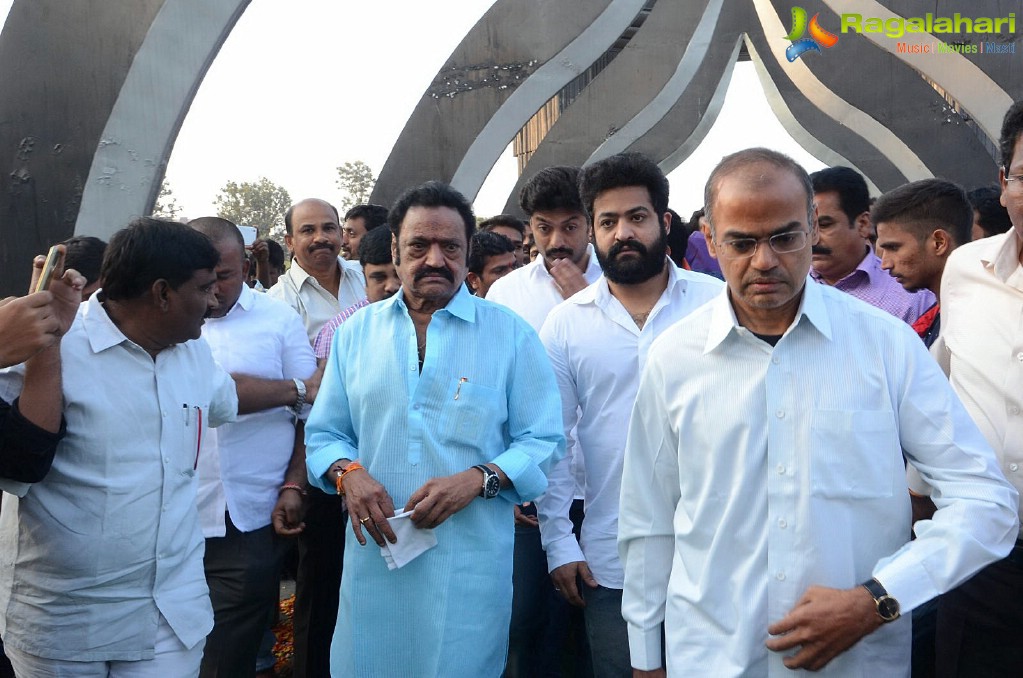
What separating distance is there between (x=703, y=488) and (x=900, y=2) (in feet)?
29.1

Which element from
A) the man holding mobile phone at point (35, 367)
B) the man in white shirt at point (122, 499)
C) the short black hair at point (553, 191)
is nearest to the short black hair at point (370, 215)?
the short black hair at point (553, 191)

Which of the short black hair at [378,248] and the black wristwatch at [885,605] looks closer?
the black wristwatch at [885,605]

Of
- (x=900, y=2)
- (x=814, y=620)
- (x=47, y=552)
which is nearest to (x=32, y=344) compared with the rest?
(x=47, y=552)

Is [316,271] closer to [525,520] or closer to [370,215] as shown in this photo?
[370,215]

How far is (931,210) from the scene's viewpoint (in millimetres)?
3898

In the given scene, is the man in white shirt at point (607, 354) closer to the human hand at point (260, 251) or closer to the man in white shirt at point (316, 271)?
the man in white shirt at point (316, 271)

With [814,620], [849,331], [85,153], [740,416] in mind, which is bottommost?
[814,620]

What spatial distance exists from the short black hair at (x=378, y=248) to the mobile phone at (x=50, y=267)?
2118 mm

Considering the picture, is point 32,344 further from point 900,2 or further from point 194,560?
point 900,2

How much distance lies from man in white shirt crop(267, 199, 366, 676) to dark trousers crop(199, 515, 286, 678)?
1.29ft

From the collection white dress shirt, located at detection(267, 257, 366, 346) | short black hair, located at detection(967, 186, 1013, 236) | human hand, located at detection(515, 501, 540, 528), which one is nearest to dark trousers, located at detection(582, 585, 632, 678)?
human hand, located at detection(515, 501, 540, 528)

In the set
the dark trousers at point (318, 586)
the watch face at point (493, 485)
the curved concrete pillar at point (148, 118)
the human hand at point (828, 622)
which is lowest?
the dark trousers at point (318, 586)

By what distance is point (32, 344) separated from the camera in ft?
7.78

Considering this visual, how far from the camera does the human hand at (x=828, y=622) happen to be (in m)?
1.90
